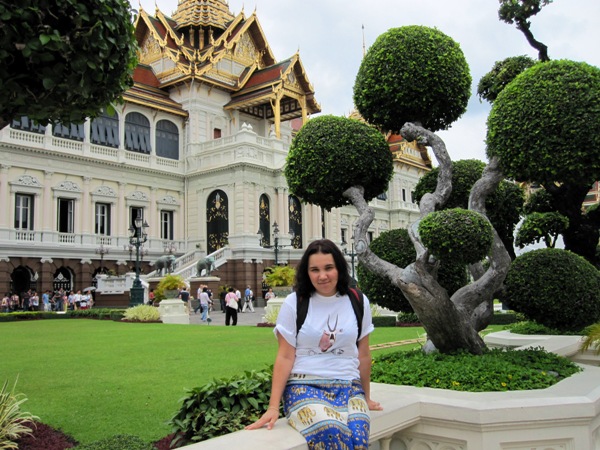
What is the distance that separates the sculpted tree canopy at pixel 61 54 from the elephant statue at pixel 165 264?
2499 cm

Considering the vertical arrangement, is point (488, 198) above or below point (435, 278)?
above

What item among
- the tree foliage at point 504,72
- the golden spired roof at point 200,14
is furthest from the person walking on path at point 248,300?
the tree foliage at point 504,72

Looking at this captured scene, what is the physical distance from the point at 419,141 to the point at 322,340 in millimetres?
4404

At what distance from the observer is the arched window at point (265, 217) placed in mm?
35562

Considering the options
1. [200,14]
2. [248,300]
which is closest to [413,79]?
[248,300]

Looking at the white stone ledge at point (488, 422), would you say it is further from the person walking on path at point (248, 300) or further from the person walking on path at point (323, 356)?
the person walking on path at point (248, 300)

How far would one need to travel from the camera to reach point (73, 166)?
3150 centimetres

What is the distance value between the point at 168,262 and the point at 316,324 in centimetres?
2708

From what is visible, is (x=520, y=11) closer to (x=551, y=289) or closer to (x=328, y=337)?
(x=551, y=289)

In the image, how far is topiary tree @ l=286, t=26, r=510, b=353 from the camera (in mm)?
6535

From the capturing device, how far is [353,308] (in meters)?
3.81

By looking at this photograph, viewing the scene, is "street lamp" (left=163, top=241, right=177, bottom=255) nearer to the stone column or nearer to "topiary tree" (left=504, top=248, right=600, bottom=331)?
the stone column

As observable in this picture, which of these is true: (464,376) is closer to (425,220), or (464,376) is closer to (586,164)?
(425,220)

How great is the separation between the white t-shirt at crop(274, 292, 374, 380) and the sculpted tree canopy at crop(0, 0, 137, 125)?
2465 millimetres
